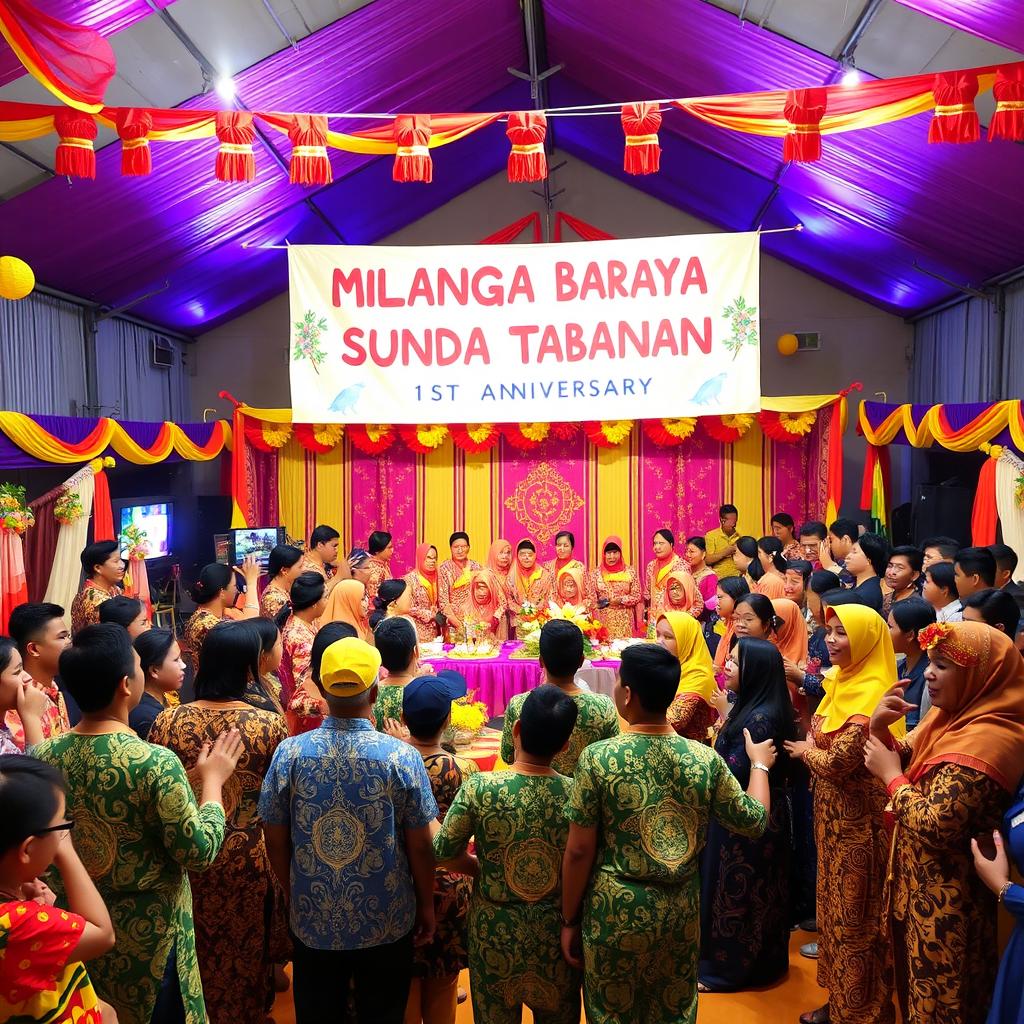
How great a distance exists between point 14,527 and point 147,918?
399cm

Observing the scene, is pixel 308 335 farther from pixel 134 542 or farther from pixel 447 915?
pixel 447 915

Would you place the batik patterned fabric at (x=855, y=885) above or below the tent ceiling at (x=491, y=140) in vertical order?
below

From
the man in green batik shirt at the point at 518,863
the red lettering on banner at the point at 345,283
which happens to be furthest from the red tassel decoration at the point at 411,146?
the man in green batik shirt at the point at 518,863

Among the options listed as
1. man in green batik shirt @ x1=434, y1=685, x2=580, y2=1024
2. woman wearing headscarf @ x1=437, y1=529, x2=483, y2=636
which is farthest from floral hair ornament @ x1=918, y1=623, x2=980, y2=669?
woman wearing headscarf @ x1=437, y1=529, x2=483, y2=636

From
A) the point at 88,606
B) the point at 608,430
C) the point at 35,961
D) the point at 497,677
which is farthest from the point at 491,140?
the point at 35,961

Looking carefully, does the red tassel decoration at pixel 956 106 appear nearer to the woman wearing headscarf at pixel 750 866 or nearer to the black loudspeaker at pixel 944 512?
the woman wearing headscarf at pixel 750 866

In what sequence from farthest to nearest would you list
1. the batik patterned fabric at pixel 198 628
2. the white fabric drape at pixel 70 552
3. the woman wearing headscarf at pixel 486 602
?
the woman wearing headscarf at pixel 486 602, the white fabric drape at pixel 70 552, the batik patterned fabric at pixel 198 628

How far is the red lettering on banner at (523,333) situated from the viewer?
6.84 m

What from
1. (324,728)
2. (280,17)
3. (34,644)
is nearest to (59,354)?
(280,17)

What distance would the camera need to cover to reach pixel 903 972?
2.35m

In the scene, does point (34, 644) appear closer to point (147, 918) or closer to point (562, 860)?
point (147, 918)

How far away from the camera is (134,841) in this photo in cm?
196

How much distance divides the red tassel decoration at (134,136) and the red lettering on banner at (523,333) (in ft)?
9.54

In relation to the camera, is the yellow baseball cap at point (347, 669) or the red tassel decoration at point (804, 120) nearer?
the yellow baseball cap at point (347, 669)
